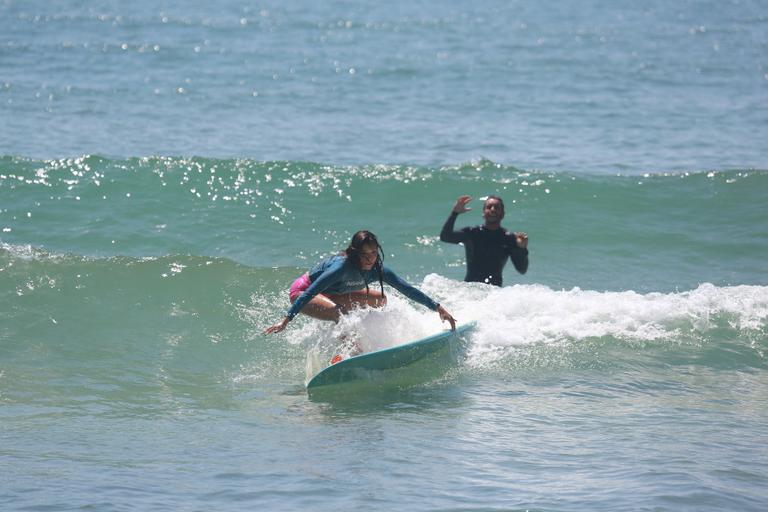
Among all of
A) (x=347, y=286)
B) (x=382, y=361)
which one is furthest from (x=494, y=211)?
(x=382, y=361)

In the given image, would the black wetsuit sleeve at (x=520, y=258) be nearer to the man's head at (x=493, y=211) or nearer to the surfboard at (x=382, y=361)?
the man's head at (x=493, y=211)

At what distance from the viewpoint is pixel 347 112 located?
22.5 meters

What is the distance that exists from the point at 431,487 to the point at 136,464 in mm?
1994

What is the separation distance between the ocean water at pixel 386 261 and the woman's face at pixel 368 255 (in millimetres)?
654

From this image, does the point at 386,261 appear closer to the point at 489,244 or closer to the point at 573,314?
the point at 573,314

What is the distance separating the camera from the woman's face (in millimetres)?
8609

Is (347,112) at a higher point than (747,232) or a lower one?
higher

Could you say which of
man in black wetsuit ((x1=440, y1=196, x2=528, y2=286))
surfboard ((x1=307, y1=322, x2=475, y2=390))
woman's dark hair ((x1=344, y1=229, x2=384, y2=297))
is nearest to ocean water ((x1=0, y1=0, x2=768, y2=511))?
surfboard ((x1=307, y1=322, x2=475, y2=390))

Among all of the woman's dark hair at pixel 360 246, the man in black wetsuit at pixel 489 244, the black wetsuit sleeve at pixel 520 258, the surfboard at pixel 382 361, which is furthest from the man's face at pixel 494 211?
the woman's dark hair at pixel 360 246

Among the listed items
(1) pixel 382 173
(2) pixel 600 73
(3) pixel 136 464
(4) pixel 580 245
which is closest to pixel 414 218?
(1) pixel 382 173

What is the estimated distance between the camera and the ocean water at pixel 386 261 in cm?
730

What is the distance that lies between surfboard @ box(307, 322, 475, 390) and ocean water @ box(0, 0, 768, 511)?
0.18m

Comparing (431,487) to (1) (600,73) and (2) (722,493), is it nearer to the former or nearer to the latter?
(2) (722,493)

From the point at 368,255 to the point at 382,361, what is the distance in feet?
3.43
